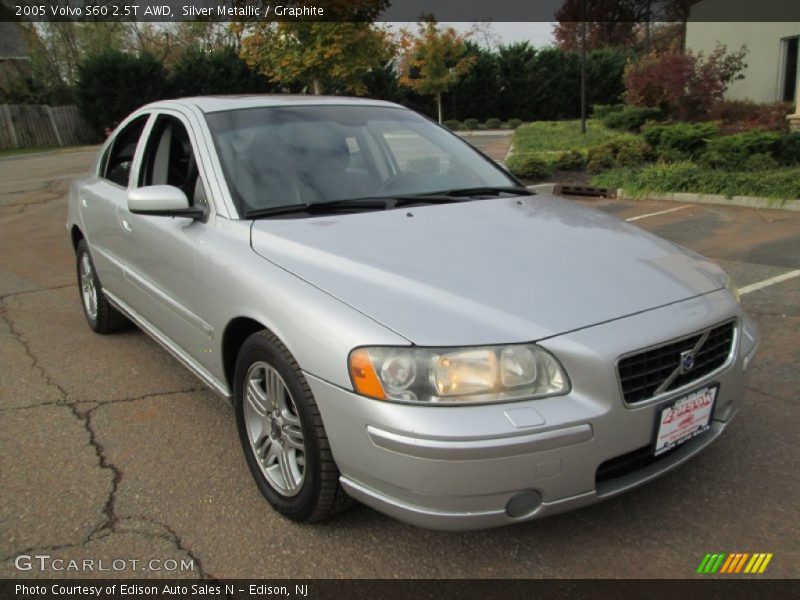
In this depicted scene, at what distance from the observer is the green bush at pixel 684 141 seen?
11.0m

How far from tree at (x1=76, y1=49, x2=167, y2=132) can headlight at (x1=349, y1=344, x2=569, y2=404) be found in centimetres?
2964

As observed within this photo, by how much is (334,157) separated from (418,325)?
1507 millimetres

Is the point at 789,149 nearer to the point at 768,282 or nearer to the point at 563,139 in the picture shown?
the point at 768,282

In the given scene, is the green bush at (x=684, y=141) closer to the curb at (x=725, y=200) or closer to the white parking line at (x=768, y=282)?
the curb at (x=725, y=200)

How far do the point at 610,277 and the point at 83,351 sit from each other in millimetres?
3718

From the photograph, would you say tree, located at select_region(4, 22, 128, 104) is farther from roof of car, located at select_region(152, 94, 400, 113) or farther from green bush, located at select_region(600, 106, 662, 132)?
roof of car, located at select_region(152, 94, 400, 113)

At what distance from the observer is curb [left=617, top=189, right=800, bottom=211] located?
828 cm

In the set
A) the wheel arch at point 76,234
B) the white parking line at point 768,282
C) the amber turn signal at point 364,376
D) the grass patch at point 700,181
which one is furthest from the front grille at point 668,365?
the grass patch at point 700,181

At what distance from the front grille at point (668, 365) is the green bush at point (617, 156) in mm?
9441

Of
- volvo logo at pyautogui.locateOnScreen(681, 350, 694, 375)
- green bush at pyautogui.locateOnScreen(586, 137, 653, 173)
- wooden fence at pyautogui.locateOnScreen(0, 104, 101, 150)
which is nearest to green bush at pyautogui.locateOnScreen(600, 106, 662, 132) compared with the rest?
green bush at pyautogui.locateOnScreen(586, 137, 653, 173)

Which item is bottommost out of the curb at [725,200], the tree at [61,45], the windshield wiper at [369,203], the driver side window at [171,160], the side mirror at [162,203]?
the curb at [725,200]

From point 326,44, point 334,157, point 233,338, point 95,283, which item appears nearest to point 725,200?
point 334,157

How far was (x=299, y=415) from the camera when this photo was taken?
7.87 ft

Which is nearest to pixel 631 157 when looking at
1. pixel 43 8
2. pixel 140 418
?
pixel 140 418
